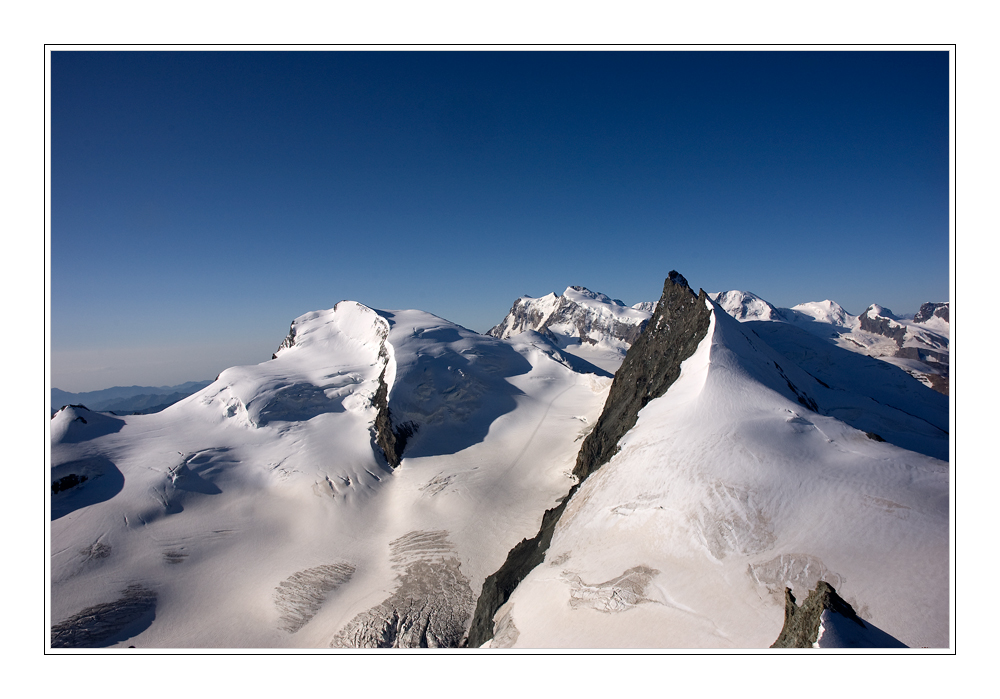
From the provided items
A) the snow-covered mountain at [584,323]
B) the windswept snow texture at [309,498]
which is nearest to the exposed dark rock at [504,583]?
the windswept snow texture at [309,498]

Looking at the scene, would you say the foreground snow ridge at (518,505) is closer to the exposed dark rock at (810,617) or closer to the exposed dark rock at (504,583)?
the exposed dark rock at (504,583)

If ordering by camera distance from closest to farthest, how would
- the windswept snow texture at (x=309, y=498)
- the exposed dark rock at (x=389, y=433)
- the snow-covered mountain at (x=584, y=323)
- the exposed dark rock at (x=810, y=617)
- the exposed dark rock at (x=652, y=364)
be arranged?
the exposed dark rock at (x=810, y=617)
the windswept snow texture at (x=309, y=498)
the exposed dark rock at (x=652, y=364)
the exposed dark rock at (x=389, y=433)
the snow-covered mountain at (x=584, y=323)

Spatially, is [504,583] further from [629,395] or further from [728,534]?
[629,395]

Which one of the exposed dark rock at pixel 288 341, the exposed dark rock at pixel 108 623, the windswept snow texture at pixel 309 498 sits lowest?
the exposed dark rock at pixel 108 623

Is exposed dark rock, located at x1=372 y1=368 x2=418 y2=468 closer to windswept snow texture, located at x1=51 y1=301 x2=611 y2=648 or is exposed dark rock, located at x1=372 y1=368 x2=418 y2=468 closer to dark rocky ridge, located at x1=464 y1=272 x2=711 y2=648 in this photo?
windswept snow texture, located at x1=51 y1=301 x2=611 y2=648

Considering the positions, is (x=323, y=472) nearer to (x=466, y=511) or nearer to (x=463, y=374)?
(x=466, y=511)

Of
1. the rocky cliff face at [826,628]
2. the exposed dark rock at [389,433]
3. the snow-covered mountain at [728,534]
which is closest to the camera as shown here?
Result: the rocky cliff face at [826,628]

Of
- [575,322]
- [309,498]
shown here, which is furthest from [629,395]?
[575,322]
